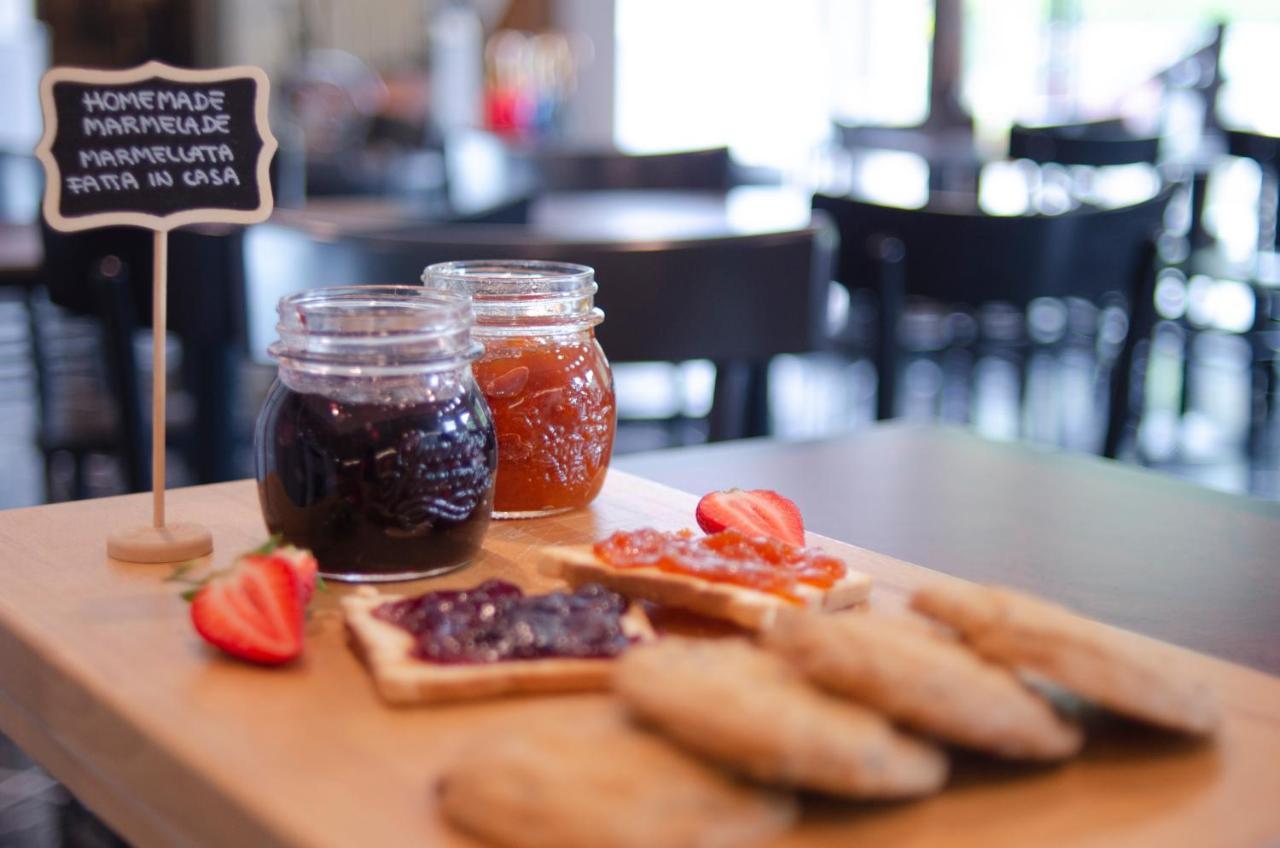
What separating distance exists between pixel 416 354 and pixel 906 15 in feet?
23.2

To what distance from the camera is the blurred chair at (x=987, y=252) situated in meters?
2.72

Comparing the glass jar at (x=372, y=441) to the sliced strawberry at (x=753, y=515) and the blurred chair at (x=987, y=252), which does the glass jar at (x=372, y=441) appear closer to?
the sliced strawberry at (x=753, y=515)

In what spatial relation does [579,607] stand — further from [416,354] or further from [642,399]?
[642,399]

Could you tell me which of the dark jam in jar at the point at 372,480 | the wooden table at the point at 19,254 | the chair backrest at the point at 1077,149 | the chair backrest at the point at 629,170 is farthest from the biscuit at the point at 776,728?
the chair backrest at the point at 1077,149

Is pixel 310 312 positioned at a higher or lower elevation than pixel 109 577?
higher

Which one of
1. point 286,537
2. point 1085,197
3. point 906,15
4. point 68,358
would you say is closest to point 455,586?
point 286,537

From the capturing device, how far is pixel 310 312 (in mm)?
919

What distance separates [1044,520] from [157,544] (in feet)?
2.36

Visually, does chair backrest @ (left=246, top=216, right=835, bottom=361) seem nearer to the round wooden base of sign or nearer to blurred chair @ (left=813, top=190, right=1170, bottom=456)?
blurred chair @ (left=813, top=190, right=1170, bottom=456)

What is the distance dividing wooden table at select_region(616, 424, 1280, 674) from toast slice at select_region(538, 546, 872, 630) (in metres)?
0.20

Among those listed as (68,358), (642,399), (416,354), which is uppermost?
(416,354)

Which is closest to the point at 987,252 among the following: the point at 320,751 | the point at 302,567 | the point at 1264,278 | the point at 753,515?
the point at 1264,278

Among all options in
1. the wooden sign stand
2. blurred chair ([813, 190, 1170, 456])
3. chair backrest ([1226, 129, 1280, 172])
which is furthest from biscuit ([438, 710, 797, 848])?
chair backrest ([1226, 129, 1280, 172])

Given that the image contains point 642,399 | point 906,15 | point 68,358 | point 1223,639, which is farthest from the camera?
point 906,15
